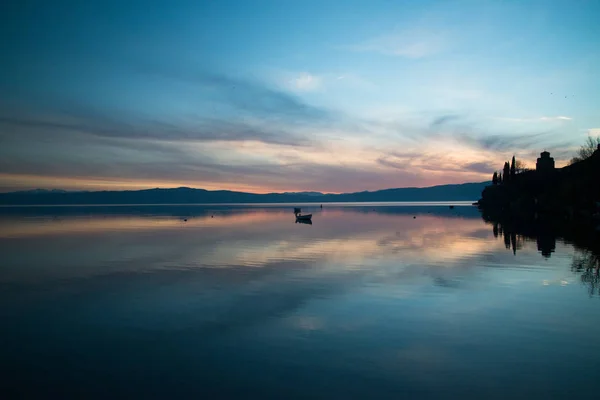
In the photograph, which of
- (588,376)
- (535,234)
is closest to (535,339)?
(588,376)

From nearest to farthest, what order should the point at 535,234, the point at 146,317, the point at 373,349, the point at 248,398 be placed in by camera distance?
the point at 248,398 → the point at 373,349 → the point at 146,317 → the point at 535,234

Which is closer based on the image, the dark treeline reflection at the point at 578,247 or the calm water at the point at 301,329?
the calm water at the point at 301,329

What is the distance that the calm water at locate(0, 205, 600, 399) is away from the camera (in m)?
9.70

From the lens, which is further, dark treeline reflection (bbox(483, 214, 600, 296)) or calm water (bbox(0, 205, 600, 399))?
dark treeline reflection (bbox(483, 214, 600, 296))

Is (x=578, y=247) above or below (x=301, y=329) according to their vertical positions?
above

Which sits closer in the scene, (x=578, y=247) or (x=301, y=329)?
(x=301, y=329)

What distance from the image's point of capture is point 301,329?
44.3 feet

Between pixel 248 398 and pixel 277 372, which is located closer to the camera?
pixel 248 398

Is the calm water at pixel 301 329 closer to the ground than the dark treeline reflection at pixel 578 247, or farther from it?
closer to the ground

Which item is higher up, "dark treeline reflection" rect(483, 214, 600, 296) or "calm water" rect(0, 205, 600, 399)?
"dark treeline reflection" rect(483, 214, 600, 296)

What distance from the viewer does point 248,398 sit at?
901 cm

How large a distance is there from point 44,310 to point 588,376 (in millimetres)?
17833

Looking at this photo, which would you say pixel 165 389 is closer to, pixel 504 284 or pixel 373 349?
pixel 373 349

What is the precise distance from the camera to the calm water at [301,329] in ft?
31.8
